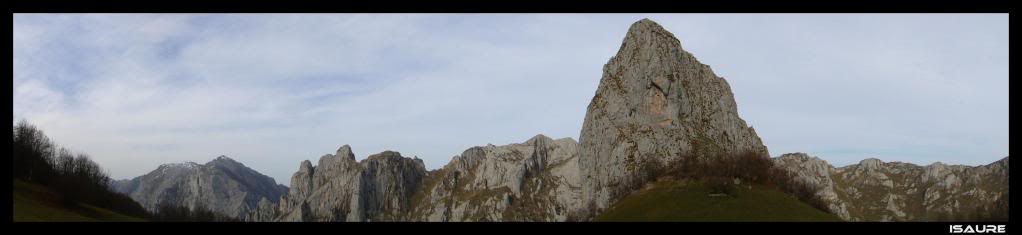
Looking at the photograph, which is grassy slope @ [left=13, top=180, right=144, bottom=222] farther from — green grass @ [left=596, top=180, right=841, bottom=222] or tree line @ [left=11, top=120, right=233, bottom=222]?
green grass @ [left=596, top=180, right=841, bottom=222]

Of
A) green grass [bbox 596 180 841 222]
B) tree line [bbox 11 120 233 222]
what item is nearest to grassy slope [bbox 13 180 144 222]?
tree line [bbox 11 120 233 222]

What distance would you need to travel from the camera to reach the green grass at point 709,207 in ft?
345

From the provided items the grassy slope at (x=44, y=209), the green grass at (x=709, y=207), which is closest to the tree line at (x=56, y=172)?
the grassy slope at (x=44, y=209)

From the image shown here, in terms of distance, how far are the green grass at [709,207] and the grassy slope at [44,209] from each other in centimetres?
7954

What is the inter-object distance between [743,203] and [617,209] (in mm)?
30695

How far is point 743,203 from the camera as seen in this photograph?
377 ft

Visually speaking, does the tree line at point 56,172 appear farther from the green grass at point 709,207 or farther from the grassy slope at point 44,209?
the green grass at point 709,207

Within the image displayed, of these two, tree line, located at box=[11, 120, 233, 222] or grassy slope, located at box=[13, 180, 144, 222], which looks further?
tree line, located at box=[11, 120, 233, 222]

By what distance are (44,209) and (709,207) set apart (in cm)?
9286

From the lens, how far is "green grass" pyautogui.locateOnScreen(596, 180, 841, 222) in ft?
345

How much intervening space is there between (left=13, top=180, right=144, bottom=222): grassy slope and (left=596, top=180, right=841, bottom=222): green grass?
79542mm
